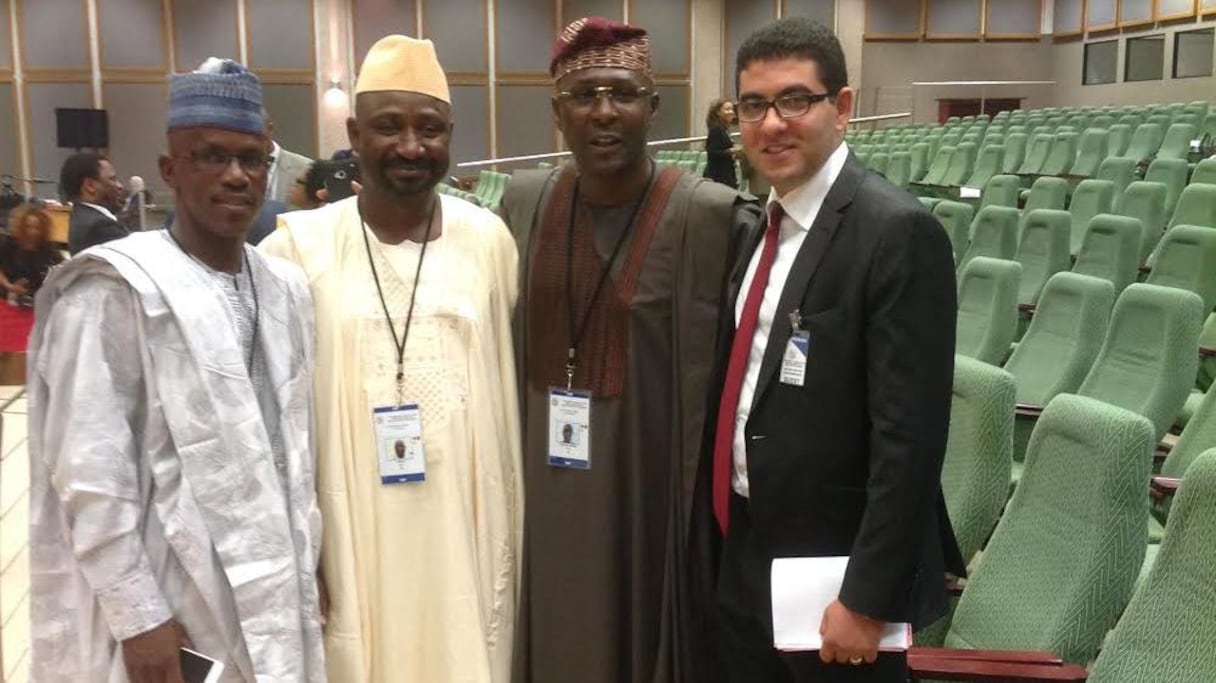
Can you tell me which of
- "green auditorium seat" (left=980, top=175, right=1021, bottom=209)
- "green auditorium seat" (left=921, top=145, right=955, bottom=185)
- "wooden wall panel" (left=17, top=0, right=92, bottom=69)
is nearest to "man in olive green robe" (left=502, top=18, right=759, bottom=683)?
"green auditorium seat" (left=980, top=175, right=1021, bottom=209)

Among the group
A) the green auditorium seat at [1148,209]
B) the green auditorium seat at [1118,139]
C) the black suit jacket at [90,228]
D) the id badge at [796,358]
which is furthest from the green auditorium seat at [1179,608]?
the green auditorium seat at [1118,139]

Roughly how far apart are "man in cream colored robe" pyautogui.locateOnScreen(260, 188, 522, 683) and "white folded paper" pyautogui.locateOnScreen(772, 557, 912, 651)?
1.98 feet

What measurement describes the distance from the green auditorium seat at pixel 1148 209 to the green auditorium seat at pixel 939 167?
3.85 m

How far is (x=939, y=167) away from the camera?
9891 mm

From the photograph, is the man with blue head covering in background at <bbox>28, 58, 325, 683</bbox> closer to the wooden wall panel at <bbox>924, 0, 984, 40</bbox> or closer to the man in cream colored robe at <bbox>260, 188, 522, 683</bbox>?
the man in cream colored robe at <bbox>260, 188, 522, 683</bbox>

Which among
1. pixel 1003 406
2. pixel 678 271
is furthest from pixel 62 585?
pixel 1003 406

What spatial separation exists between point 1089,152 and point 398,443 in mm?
8590

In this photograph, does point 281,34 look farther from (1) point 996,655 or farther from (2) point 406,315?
(1) point 996,655

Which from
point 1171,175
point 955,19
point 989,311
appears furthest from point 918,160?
point 955,19

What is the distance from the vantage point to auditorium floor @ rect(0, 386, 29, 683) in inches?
112

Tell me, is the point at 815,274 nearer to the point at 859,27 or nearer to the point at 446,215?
the point at 446,215

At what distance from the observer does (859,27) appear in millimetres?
17000

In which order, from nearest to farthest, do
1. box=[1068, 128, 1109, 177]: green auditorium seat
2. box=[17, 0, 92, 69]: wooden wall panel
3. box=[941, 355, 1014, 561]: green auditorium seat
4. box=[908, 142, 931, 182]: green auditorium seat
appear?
box=[941, 355, 1014, 561]: green auditorium seat
box=[1068, 128, 1109, 177]: green auditorium seat
box=[908, 142, 931, 182]: green auditorium seat
box=[17, 0, 92, 69]: wooden wall panel

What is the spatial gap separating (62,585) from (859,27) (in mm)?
17046
